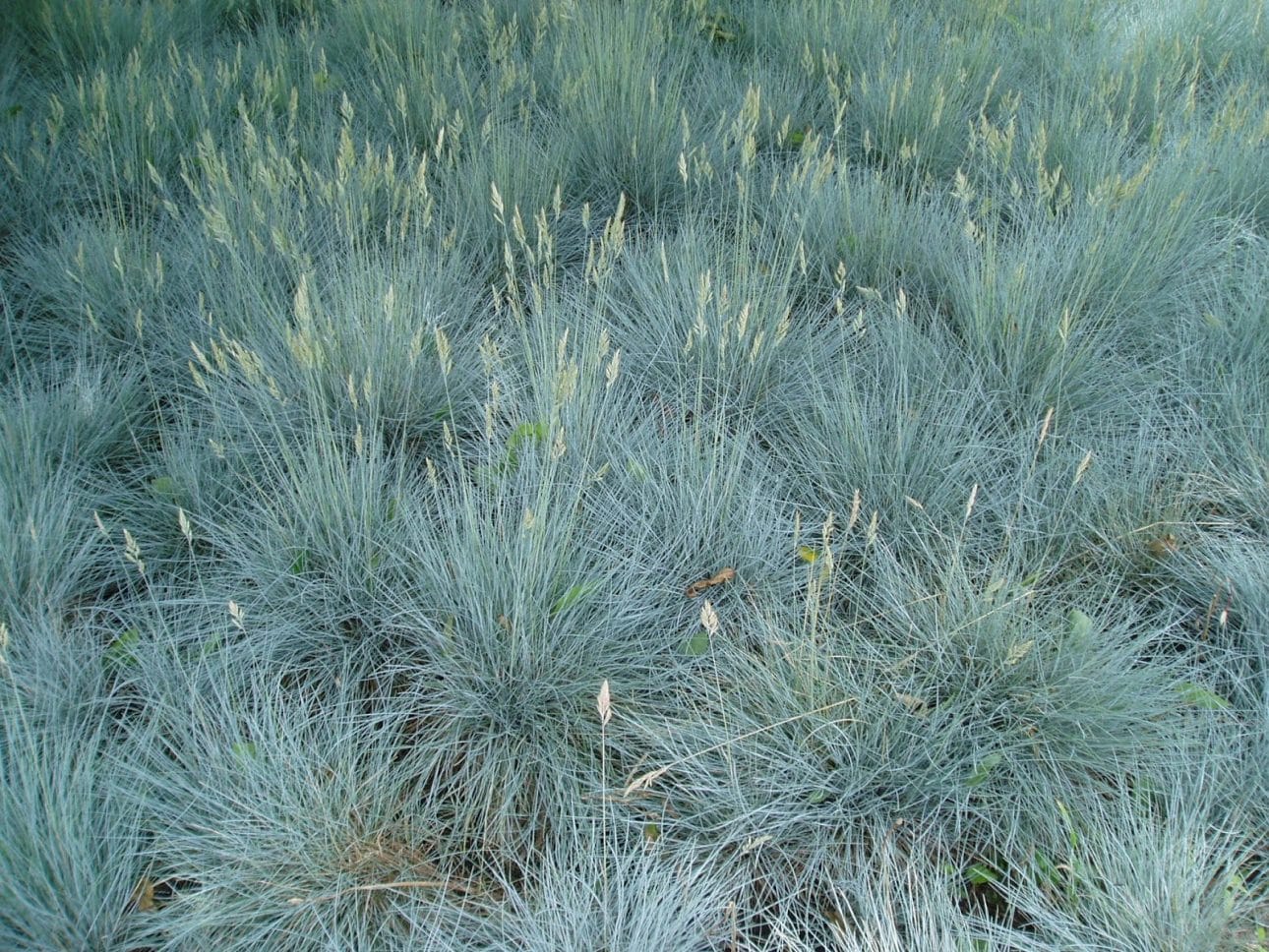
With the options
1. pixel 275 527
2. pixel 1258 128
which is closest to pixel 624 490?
pixel 275 527

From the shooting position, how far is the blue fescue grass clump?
65.7 inches

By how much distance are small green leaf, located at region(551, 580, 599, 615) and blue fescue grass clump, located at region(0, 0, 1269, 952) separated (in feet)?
0.05

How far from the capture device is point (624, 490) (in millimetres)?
2354

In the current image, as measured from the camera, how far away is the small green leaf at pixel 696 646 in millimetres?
2053

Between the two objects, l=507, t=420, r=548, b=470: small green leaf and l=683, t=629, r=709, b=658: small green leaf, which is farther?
l=507, t=420, r=548, b=470: small green leaf

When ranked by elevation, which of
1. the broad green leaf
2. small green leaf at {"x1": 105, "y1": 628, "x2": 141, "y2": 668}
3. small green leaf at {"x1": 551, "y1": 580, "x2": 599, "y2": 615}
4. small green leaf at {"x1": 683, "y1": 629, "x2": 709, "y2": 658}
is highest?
the broad green leaf

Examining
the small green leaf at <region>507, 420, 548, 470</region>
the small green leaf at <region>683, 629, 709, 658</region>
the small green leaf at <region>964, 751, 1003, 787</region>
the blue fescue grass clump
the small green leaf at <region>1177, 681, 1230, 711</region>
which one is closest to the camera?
the blue fescue grass clump

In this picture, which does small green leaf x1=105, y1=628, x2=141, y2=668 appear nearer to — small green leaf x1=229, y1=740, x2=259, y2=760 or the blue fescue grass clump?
the blue fescue grass clump

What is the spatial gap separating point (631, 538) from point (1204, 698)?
47.9 inches

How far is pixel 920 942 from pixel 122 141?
11.8ft

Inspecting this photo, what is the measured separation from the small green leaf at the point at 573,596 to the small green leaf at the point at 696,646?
9.5 inches

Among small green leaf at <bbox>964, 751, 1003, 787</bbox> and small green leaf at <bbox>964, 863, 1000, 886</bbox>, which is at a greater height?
small green leaf at <bbox>964, 751, 1003, 787</bbox>

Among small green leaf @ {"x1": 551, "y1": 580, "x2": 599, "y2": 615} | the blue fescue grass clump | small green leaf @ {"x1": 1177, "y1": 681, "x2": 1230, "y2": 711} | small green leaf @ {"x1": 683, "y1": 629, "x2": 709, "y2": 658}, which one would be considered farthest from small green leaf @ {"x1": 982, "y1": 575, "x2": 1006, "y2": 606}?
small green leaf @ {"x1": 551, "y1": 580, "x2": 599, "y2": 615}

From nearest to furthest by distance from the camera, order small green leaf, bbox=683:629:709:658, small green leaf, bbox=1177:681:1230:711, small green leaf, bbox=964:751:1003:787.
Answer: small green leaf, bbox=964:751:1003:787 < small green leaf, bbox=1177:681:1230:711 < small green leaf, bbox=683:629:709:658
